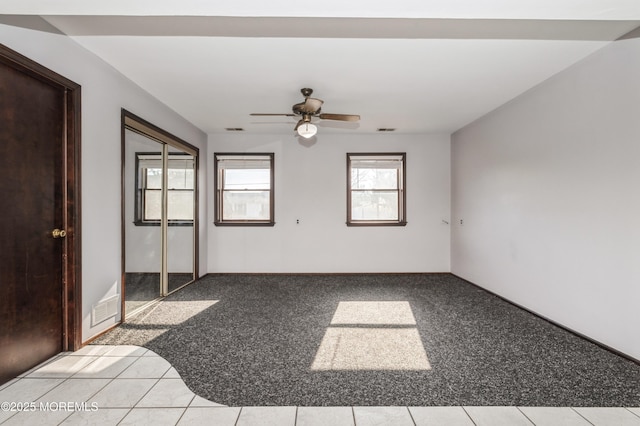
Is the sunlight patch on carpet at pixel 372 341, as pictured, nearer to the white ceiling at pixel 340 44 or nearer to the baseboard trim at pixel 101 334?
the baseboard trim at pixel 101 334

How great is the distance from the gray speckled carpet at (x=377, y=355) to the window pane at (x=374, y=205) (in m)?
1.87

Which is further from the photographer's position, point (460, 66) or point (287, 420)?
point (460, 66)

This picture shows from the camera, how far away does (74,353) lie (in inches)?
97.6

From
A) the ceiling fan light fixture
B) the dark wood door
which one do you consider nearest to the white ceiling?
the ceiling fan light fixture

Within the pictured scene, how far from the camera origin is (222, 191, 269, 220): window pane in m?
5.60

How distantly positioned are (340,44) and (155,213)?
3019 millimetres

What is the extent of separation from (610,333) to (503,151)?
2.42 metres

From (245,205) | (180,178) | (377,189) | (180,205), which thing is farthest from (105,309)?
(377,189)

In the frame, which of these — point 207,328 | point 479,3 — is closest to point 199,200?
point 207,328

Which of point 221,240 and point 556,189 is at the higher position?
point 556,189

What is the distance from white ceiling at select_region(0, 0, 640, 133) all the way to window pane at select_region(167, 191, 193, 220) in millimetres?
1270

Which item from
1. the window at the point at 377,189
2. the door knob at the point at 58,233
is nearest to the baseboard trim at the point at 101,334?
the door knob at the point at 58,233

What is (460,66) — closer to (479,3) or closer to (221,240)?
(479,3)

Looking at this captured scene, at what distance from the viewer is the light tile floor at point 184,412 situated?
1.70 meters
